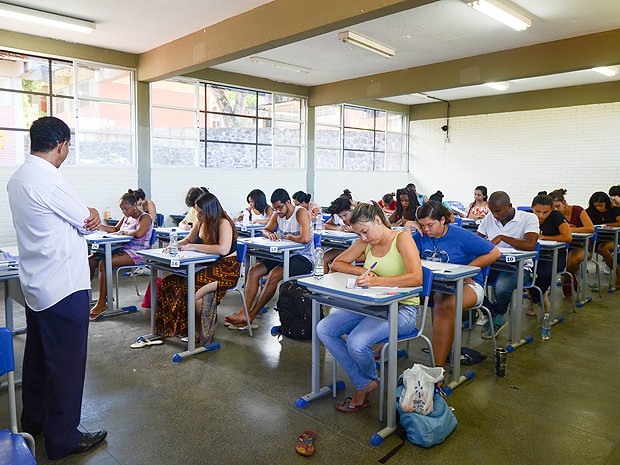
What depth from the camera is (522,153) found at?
1109 centimetres

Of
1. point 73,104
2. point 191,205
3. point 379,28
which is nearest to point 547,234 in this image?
point 379,28

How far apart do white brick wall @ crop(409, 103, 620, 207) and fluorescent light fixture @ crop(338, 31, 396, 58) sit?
523 cm

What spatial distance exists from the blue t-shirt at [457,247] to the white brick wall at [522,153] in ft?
26.8

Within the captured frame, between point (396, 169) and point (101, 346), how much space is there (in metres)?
10.5

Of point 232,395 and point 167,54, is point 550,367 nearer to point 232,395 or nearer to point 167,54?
point 232,395

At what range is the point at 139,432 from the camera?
260 cm

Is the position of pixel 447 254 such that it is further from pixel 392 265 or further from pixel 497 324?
pixel 497 324

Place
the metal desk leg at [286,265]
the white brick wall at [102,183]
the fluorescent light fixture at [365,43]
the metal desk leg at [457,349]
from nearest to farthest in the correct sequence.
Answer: the metal desk leg at [457,349]
the metal desk leg at [286,265]
the fluorescent light fixture at [365,43]
the white brick wall at [102,183]

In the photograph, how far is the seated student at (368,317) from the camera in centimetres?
272

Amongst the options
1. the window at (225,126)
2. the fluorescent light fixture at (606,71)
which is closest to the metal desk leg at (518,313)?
the window at (225,126)

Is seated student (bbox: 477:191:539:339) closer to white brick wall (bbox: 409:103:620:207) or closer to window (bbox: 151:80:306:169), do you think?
window (bbox: 151:80:306:169)

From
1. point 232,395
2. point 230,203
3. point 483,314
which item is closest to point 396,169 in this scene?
point 230,203

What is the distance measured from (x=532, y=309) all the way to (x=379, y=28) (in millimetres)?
3968

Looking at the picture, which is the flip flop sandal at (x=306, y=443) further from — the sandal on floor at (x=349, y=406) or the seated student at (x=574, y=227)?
the seated student at (x=574, y=227)
